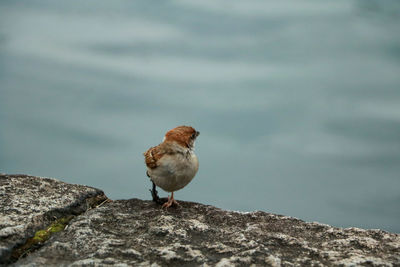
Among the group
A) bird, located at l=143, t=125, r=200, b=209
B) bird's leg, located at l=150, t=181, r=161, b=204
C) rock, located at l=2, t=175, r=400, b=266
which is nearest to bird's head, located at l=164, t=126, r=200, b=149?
bird, located at l=143, t=125, r=200, b=209

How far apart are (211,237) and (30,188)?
272 centimetres

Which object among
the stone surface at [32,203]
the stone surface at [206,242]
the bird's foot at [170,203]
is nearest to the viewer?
the stone surface at [206,242]

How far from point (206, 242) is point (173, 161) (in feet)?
5.80

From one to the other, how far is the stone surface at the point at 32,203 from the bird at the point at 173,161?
0.80 meters

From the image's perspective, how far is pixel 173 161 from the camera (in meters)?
6.09

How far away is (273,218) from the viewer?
216 inches

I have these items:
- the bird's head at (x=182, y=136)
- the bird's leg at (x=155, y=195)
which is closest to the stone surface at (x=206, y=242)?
the bird's leg at (x=155, y=195)

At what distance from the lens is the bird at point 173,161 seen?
241 inches

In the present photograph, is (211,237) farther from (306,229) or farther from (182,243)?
(306,229)

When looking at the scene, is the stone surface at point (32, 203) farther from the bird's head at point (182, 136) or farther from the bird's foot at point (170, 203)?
the bird's head at point (182, 136)

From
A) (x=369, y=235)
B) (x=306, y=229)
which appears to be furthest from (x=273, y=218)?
(x=369, y=235)

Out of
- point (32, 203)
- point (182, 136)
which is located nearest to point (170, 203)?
point (182, 136)

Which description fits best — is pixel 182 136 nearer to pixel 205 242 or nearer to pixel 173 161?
pixel 173 161

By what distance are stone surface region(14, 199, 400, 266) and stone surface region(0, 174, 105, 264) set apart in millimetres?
309
